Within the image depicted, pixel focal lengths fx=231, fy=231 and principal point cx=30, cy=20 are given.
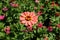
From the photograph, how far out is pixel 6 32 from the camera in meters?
2.96

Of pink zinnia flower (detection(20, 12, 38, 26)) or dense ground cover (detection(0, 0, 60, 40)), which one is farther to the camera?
dense ground cover (detection(0, 0, 60, 40))

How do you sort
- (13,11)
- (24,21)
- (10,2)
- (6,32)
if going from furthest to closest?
(10,2) < (13,11) < (6,32) < (24,21)

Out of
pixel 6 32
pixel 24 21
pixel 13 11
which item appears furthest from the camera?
pixel 13 11

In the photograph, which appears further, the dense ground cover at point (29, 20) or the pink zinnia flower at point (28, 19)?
the dense ground cover at point (29, 20)

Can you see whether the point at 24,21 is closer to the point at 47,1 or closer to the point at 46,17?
the point at 46,17

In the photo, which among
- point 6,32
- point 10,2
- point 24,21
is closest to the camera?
point 24,21

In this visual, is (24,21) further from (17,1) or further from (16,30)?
(17,1)

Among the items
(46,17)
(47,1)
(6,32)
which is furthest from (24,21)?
(47,1)

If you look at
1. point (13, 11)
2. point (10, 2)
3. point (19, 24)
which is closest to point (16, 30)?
point (19, 24)

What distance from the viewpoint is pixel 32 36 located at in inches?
114

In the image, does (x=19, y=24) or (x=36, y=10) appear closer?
(x=19, y=24)

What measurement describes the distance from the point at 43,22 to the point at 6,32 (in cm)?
54

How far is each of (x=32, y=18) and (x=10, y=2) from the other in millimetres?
660

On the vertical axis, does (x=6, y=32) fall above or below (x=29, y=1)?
below
